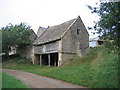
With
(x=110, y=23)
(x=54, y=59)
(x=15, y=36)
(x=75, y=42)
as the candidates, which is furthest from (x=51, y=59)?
(x=110, y=23)

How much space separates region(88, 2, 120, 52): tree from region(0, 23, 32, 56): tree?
2602 centimetres

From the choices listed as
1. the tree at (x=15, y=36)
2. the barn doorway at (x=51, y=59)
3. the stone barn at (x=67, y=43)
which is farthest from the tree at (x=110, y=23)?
the tree at (x=15, y=36)

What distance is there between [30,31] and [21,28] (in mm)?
2133

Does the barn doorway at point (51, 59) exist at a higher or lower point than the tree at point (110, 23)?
lower

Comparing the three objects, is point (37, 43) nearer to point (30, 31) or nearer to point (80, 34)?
point (30, 31)

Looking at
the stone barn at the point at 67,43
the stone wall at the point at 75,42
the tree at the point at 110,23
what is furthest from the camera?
the stone wall at the point at 75,42

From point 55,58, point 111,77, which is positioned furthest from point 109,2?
point 55,58

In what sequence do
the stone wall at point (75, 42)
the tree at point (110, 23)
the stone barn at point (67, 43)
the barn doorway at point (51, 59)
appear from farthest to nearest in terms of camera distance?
the barn doorway at point (51, 59)
the stone wall at point (75, 42)
the stone barn at point (67, 43)
the tree at point (110, 23)

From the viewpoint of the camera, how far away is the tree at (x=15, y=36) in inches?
1384

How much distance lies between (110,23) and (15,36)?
27449 millimetres

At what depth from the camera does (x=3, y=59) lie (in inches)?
1513

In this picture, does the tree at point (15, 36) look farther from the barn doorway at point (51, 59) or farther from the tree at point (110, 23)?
the tree at point (110, 23)

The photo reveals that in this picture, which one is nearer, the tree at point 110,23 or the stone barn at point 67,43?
the tree at point 110,23

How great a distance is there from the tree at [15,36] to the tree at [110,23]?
1025 inches
